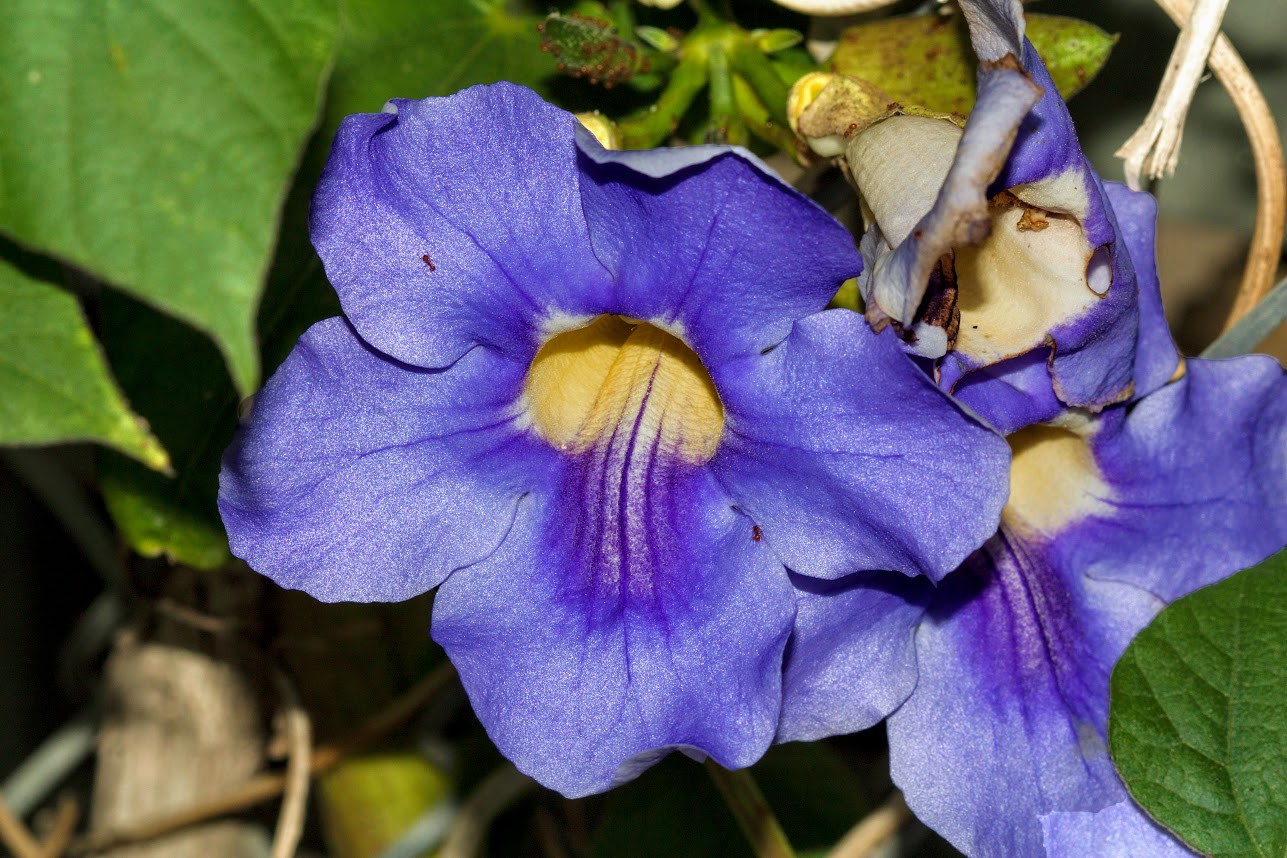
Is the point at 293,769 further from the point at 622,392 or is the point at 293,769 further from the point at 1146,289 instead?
the point at 1146,289

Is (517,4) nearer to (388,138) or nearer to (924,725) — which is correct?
(388,138)

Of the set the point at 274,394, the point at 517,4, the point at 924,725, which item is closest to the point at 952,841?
the point at 924,725

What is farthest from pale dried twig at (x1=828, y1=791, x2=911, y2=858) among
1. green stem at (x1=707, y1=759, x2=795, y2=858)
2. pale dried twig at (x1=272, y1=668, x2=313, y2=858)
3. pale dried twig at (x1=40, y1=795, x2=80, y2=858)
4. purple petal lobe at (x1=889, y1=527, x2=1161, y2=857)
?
pale dried twig at (x1=40, y1=795, x2=80, y2=858)

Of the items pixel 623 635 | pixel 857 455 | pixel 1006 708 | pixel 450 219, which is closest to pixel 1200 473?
pixel 1006 708

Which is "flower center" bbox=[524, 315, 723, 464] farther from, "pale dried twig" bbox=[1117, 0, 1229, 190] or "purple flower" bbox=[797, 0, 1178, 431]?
"pale dried twig" bbox=[1117, 0, 1229, 190]

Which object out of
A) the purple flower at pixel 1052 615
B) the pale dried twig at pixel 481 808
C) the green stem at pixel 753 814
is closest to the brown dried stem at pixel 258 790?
the pale dried twig at pixel 481 808
